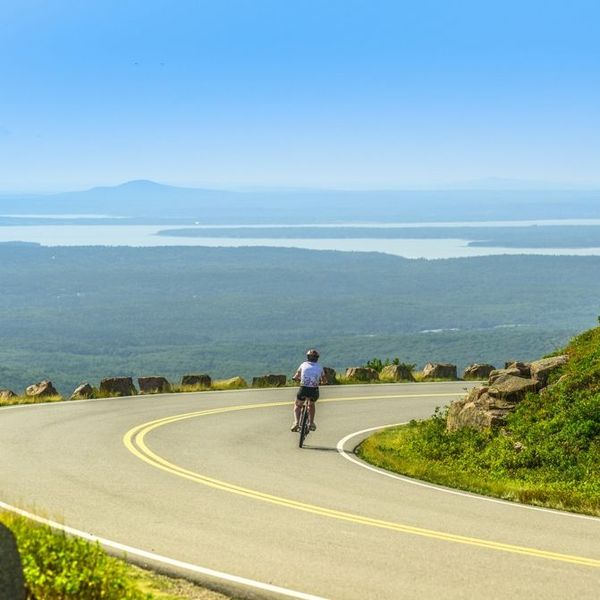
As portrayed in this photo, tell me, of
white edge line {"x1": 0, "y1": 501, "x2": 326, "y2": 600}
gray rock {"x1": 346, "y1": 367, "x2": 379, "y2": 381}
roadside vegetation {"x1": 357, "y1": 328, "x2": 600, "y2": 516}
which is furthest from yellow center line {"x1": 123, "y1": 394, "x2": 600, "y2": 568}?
gray rock {"x1": 346, "y1": 367, "x2": 379, "y2": 381}

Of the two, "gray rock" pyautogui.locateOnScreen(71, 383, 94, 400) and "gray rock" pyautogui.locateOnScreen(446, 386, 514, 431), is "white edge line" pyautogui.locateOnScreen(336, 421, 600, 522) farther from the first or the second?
"gray rock" pyautogui.locateOnScreen(71, 383, 94, 400)

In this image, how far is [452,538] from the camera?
13266 millimetres

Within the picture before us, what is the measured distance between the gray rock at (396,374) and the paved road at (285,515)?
15.0 m

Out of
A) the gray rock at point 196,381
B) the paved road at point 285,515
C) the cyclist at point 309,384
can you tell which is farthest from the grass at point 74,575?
the gray rock at point 196,381

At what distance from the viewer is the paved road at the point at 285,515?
1126 centimetres

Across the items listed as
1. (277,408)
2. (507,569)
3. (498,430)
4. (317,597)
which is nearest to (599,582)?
(507,569)

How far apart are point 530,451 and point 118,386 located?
60.9 feet

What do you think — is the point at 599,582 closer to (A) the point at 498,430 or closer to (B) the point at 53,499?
(B) the point at 53,499

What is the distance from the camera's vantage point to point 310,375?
23.0 meters

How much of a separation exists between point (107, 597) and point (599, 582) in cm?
491

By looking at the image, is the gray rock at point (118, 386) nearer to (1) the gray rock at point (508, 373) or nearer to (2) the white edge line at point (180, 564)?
(1) the gray rock at point (508, 373)

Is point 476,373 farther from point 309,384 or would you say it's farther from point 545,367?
point 309,384

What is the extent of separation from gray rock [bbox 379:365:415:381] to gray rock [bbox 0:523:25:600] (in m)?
33.0

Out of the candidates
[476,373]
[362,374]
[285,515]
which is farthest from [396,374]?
[285,515]
